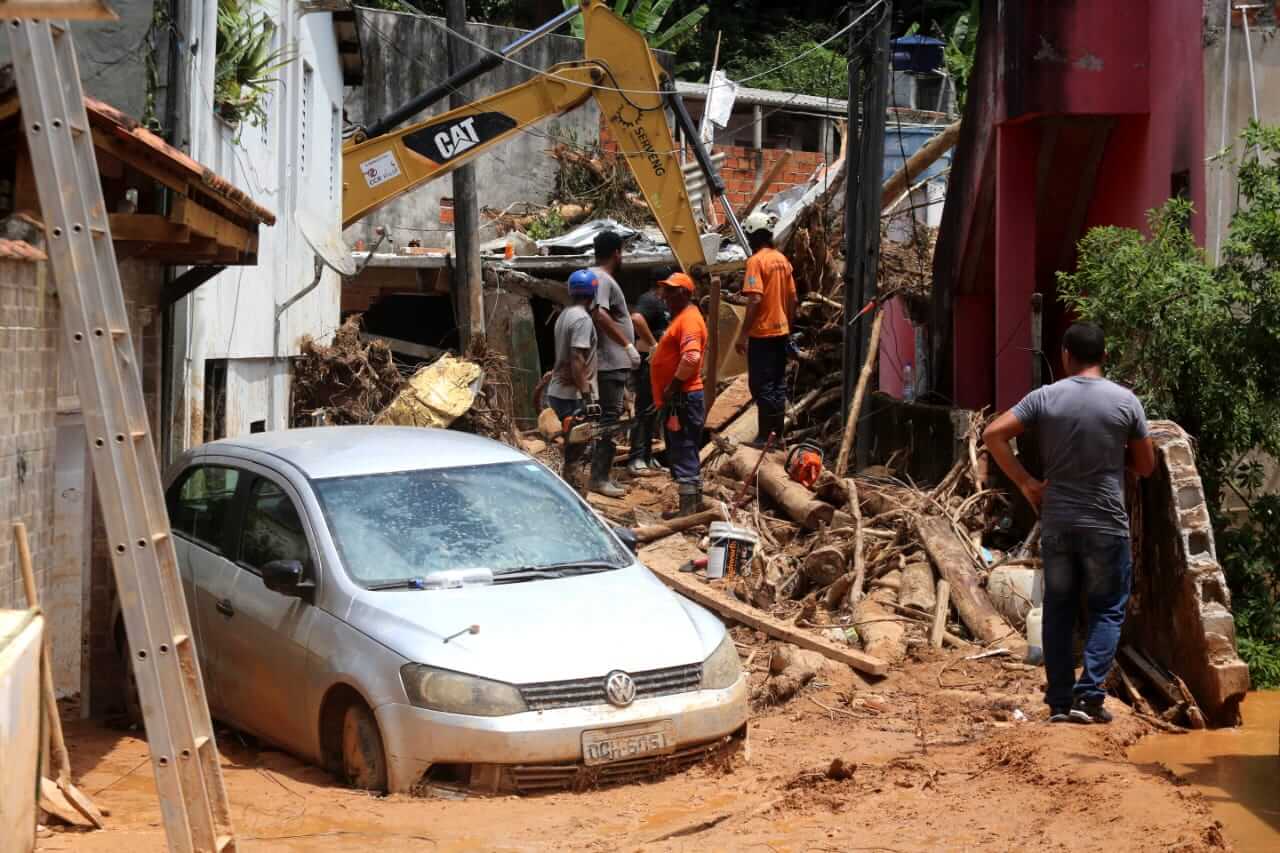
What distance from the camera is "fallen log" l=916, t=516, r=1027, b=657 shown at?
9539 mm

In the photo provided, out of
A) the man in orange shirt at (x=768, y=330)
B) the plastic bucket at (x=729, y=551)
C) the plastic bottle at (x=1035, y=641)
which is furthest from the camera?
the man in orange shirt at (x=768, y=330)

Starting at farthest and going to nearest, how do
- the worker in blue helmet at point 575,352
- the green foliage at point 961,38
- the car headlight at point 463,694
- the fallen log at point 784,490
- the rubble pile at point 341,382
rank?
1. the green foliage at point 961,38
2. the rubble pile at point 341,382
3. the worker in blue helmet at point 575,352
4. the fallen log at point 784,490
5. the car headlight at point 463,694

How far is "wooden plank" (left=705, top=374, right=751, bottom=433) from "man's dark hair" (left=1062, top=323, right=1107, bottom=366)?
8257 mm

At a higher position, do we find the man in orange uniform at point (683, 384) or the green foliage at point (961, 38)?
the green foliage at point (961, 38)

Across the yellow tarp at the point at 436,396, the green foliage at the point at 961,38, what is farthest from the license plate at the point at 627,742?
the green foliage at the point at 961,38

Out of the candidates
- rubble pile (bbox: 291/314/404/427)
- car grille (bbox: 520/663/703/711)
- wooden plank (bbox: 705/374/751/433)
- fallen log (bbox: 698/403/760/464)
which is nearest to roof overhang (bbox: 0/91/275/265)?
car grille (bbox: 520/663/703/711)

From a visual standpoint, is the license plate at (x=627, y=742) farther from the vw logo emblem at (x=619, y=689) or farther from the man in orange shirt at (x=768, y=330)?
the man in orange shirt at (x=768, y=330)

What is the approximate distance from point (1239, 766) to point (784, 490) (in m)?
5.86

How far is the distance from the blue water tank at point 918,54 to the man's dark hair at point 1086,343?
17.7 metres

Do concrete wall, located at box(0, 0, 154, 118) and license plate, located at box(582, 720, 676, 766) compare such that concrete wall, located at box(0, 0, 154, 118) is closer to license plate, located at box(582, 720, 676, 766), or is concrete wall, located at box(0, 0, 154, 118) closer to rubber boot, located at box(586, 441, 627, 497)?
rubber boot, located at box(586, 441, 627, 497)

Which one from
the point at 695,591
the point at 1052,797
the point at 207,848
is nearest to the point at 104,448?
the point at 207,848

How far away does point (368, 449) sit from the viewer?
26.9 feet

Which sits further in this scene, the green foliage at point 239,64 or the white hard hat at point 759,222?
the white hard hat at point 759,222

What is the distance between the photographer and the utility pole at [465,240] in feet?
60.5
